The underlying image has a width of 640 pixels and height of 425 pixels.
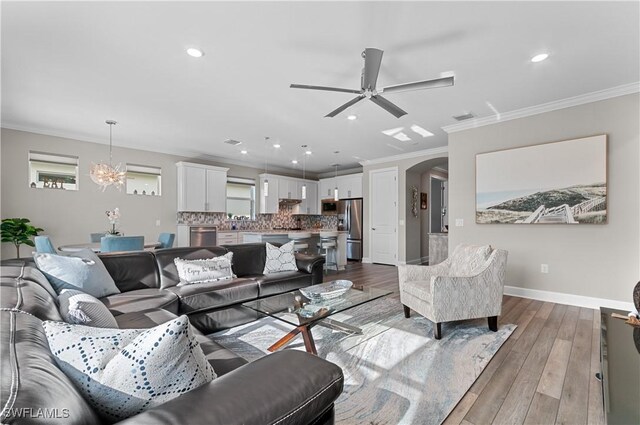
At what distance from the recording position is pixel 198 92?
138 inches

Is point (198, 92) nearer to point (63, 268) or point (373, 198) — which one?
point (63, 268)

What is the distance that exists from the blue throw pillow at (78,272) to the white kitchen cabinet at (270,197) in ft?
16.4

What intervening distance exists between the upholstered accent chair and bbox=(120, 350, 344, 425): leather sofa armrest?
190 centimetres

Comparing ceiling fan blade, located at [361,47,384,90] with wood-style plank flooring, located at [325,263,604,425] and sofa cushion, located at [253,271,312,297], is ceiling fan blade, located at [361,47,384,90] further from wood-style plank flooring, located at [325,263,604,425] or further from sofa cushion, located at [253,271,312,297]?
wood-style plank flooring, located at [325,263,604,425]

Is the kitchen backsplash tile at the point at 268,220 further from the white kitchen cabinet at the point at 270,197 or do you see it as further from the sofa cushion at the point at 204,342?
the sofa cushion at the point at 204,342

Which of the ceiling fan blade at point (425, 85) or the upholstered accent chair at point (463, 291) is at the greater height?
the ceiling fan blade at point (425, 85)

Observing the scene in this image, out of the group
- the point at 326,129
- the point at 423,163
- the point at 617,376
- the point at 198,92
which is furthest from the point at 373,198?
the point at 617,376

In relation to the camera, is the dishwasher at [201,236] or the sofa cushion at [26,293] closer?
the sofa cushion at [26,293]

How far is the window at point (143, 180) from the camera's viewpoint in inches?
227

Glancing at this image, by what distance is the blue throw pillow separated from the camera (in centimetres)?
213

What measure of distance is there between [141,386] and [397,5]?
255cm

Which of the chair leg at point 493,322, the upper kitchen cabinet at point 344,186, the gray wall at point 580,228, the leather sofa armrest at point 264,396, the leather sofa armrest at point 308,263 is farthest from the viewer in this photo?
the upper kitchen cabinet at point 344,186

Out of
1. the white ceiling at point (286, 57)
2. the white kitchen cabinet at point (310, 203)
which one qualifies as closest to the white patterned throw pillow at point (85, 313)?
the white ceiling at point (286, 57)

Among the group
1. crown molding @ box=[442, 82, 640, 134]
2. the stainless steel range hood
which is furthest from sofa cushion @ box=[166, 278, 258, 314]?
the stainless steel range hood
